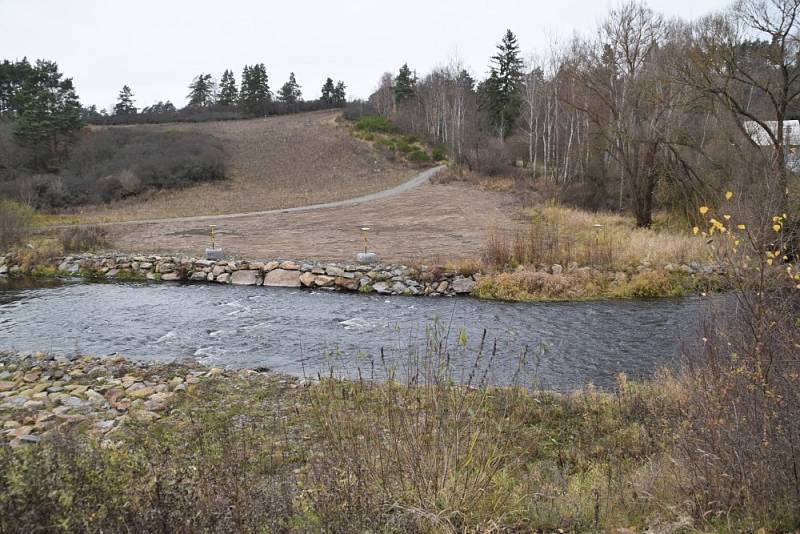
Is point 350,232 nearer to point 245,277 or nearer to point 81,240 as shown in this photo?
point 245,277

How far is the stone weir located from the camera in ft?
54.2

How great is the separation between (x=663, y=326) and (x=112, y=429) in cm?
1088

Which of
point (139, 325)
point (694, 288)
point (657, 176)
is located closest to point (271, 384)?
point (139, 325)

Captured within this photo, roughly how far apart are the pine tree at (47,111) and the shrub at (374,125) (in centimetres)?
2475

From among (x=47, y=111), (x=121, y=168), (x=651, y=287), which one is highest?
(x=47, y=111)

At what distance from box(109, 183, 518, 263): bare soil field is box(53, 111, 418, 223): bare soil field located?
4434mm

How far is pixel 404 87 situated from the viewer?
2643 inches

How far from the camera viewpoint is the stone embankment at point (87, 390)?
23.1 ft

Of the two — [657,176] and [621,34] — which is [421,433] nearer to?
[657,176]

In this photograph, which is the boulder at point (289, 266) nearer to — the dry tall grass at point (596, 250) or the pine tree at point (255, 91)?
the dry tall grass at point (596, 250)

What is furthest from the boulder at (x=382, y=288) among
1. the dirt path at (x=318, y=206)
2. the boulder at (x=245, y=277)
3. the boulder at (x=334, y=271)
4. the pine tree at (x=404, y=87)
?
the pine tree at (x=404, y=87)

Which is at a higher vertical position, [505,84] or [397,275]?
[505,84]

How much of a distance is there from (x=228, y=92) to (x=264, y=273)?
67.9 metres

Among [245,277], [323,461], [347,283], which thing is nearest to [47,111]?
[245,277]
